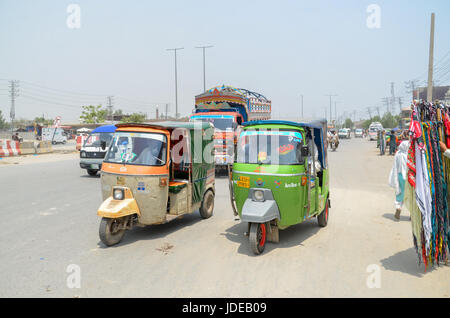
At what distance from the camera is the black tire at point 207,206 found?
28.2 feet

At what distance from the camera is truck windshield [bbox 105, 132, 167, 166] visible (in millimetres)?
6840

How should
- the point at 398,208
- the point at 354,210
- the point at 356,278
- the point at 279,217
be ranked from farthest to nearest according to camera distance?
the point at 354,210 → the point at 398,208 → the point at 279,217 → the point at 356,278

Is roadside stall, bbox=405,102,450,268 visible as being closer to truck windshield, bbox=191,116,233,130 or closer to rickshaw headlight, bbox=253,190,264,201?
rickshaw headlight, bbox=253,190,264,201

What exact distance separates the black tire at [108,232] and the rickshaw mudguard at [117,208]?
0.19 m

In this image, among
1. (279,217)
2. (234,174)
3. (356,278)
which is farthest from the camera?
(234,174)

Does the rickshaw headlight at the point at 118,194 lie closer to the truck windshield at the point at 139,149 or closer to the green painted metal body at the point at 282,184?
the truck windshield at the point at 139,149

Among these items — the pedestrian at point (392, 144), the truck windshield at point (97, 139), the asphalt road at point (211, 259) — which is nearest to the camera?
the asphalt road at point (211, 259)

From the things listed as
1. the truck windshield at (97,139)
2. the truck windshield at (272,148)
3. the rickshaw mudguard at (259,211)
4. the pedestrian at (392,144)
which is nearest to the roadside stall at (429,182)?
the truck windshield at (272,148)

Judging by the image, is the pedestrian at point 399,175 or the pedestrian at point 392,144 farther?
the pedestrian at point 392,144

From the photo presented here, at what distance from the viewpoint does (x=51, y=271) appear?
209 inches

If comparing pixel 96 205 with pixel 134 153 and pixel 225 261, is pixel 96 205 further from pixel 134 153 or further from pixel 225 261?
pixel 225 261

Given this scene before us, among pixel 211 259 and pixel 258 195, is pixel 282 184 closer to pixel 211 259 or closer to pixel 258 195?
pixel 258 195
